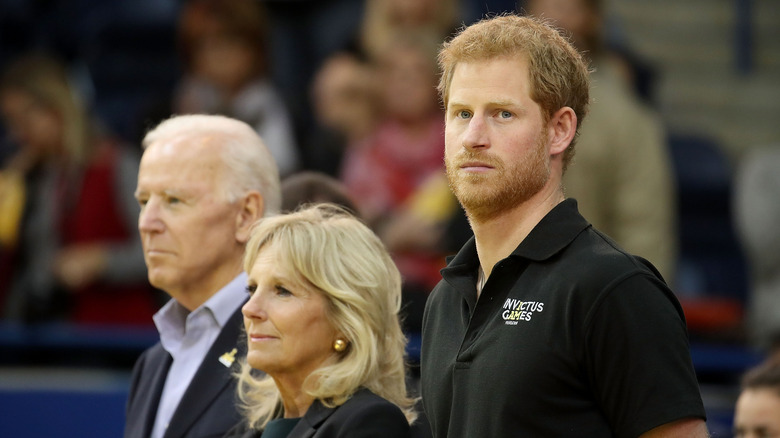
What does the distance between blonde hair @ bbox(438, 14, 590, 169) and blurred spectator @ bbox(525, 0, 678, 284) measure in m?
3.53

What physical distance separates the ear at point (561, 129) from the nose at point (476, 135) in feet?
0.50

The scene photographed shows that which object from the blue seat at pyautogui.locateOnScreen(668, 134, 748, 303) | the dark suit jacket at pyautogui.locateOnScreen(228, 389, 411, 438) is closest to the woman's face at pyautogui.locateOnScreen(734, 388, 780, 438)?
the dark suit jacket at pyautogui.locateOnScreen(228, 389, 411, 438)

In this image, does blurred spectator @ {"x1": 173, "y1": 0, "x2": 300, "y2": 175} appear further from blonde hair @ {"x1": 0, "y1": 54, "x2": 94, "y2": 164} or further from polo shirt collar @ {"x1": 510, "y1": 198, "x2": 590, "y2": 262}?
polo shirt collar @ {"x1": 510, "y1": 198, "x2": 590, "y2": 262}

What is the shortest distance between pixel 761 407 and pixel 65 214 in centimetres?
404

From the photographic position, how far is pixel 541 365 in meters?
2.55

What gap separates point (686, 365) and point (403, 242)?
13.1ft

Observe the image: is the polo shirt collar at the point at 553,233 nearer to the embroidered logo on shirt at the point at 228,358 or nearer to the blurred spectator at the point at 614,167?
the embroidered logo on shirt at the point at 228,358

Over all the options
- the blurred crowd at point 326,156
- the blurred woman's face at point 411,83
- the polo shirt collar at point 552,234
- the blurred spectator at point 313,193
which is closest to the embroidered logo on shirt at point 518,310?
the polo shirt collar at point 552,234

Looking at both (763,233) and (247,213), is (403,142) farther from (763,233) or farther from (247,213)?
(247,213)

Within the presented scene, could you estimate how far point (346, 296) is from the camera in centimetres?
323

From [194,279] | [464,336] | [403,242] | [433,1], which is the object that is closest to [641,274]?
[464,336]

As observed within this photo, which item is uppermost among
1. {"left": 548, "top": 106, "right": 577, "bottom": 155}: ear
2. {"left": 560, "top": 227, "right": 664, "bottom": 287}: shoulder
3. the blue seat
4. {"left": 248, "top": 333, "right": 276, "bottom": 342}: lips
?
{"left": 548, "top": 106, "right": 577, "bottom": 155}: ear

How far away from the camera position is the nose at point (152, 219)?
3766mm

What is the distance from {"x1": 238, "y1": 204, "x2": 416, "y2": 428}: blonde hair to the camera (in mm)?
3215
